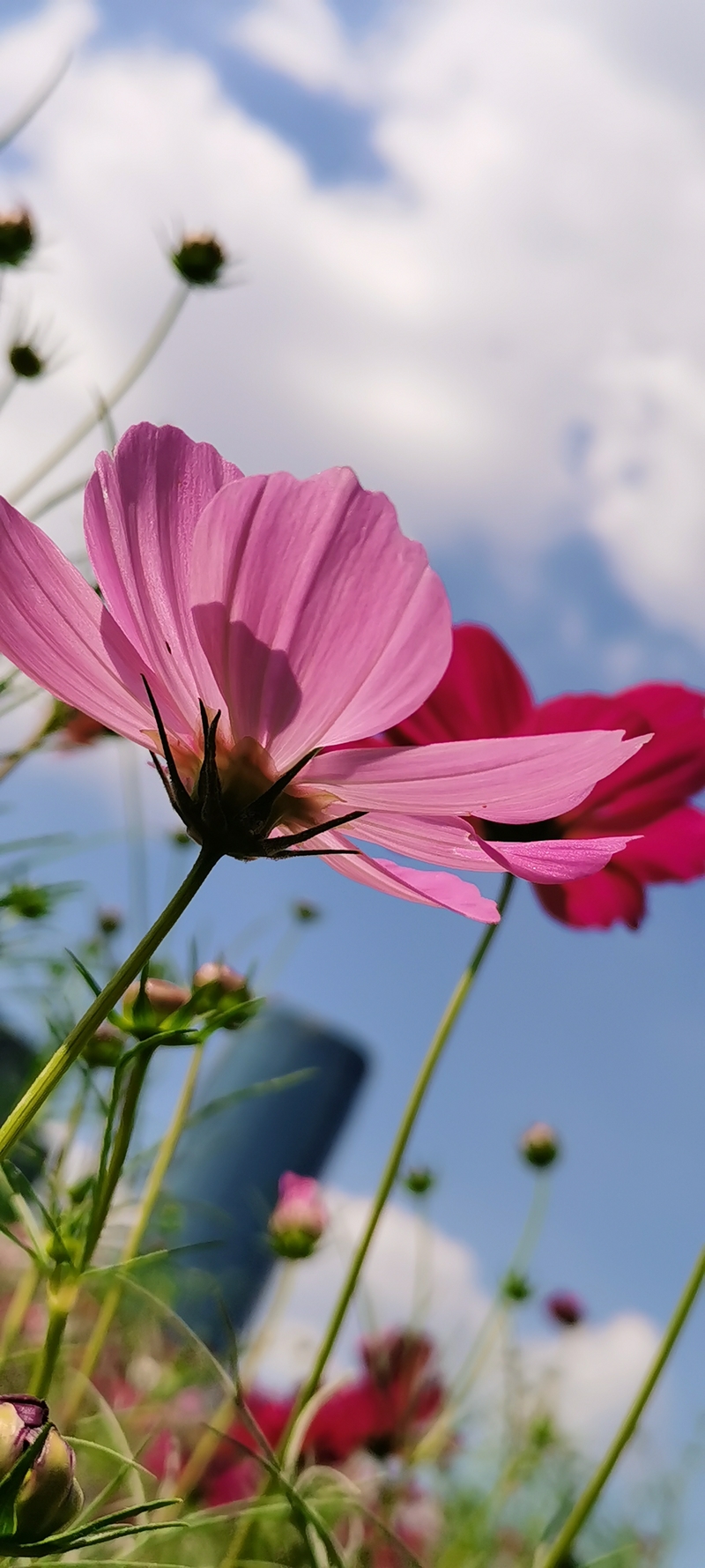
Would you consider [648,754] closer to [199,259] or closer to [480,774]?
[480,774]

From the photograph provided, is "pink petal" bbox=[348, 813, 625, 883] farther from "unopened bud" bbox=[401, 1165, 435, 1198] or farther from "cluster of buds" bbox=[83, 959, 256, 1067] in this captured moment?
"unopened bud" bbox=[401, 1165, 435, 1198]

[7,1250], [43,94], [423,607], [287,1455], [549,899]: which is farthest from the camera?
[7,1250]

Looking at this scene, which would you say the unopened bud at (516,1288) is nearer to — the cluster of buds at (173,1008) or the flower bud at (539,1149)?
the flower bud at (539,1149)

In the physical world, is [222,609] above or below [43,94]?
below

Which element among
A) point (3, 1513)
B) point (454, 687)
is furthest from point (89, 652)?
point (454, 687)

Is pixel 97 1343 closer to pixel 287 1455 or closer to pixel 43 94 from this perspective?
pixel 287 1455

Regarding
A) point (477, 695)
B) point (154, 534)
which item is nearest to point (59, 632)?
point (154, 534)
